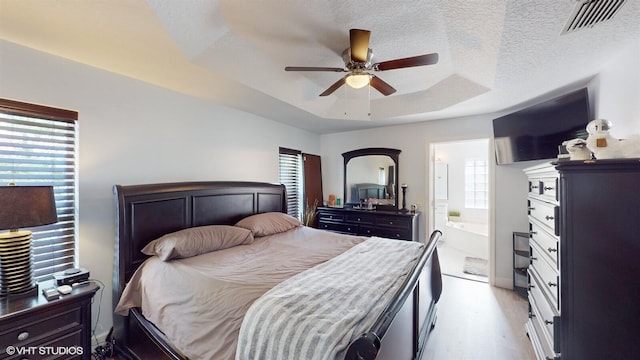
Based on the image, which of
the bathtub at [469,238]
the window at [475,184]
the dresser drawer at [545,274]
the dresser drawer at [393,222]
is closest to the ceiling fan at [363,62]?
the dresser drawer at [545,274]

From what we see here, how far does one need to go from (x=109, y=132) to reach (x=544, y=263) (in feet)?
12.6

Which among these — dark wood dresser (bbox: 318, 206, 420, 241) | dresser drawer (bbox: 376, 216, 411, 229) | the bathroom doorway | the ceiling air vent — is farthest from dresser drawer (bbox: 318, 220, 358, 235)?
the ceiling air vent

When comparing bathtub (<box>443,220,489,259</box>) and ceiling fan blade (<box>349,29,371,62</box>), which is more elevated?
ceiling fan blade (<box>349,29,371,62</box>)

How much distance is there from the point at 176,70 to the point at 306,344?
7.95ft

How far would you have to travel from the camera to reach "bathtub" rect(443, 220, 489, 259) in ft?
16.5

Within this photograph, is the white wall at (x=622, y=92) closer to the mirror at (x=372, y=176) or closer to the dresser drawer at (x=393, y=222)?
the dresser drawer at (x=393, y=222)

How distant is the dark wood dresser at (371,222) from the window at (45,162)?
336cm

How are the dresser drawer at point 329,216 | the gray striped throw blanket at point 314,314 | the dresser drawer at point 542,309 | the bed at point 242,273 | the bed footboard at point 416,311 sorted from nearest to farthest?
the bed footboard at point 416,311 < the gray striped throw blanket at point 314,314 < the bed at point 242,273 < the dresser drawer at point 542,309 < the dresser drawer at point 329,216

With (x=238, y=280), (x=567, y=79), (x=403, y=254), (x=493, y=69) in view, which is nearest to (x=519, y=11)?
(x=493, y=69)

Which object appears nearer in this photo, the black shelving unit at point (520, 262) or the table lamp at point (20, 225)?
the table lamp at point (20, 225)

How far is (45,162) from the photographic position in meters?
1.94

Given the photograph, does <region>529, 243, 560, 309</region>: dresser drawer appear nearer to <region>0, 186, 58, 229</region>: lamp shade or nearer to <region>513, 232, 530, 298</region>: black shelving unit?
<region>513, 232, 530, 298</region>: black shelving unit

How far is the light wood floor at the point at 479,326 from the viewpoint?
7.19ft

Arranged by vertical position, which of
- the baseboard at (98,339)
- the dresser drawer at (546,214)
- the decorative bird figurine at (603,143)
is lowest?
the baseboard at (98,339)
